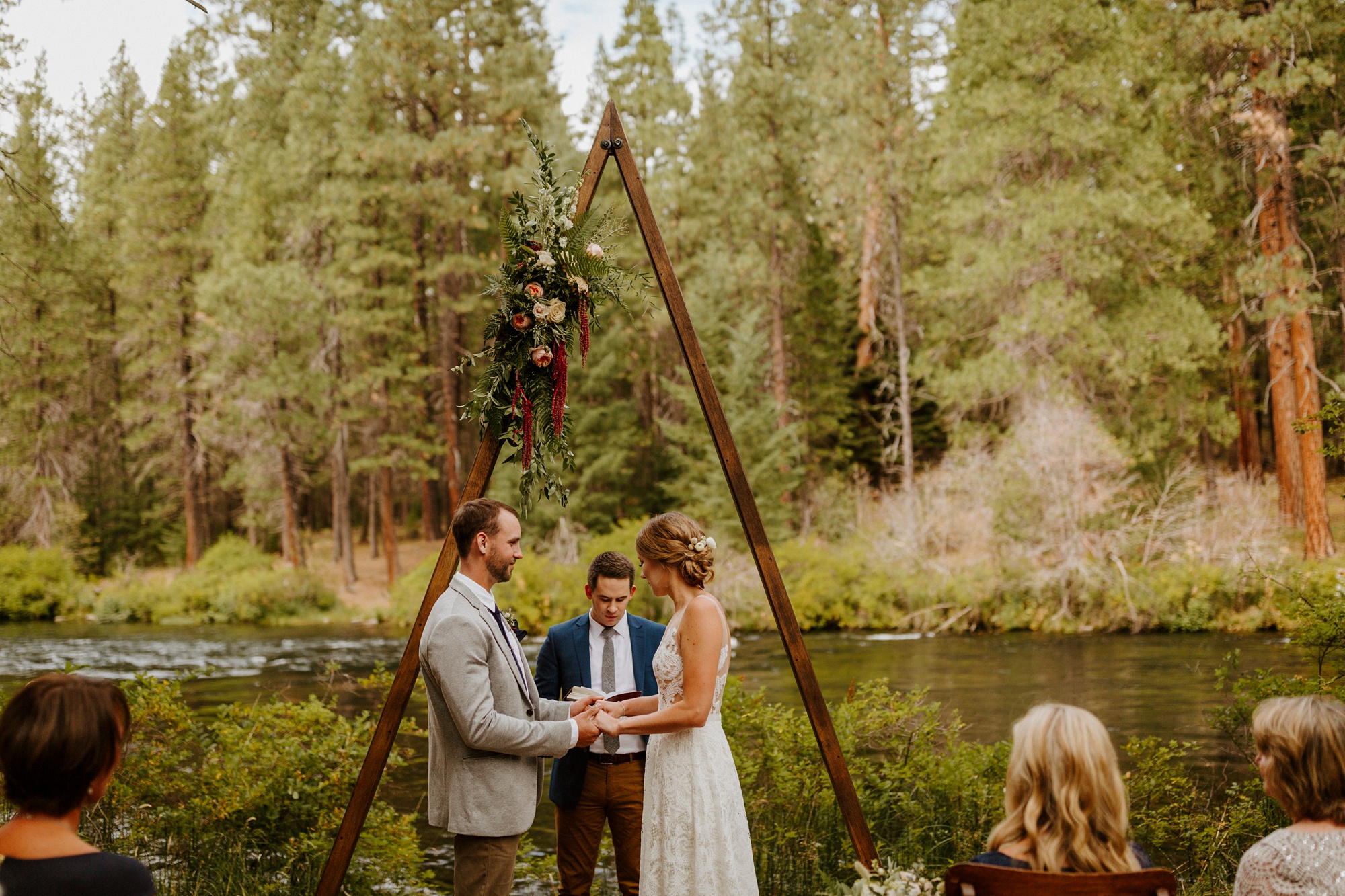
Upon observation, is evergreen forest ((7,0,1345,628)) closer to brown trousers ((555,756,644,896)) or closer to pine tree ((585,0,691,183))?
pine tree ((585,0,691,183))

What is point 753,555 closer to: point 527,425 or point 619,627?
point 619,627

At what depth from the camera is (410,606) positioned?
864 inches

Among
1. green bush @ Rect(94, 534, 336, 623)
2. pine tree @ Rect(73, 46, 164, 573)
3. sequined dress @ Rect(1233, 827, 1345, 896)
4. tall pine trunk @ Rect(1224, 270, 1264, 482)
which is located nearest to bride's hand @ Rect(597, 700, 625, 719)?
sequined dress @ Rect(1233, 827, 1345, 896)

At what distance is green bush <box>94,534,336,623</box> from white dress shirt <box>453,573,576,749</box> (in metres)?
22.2

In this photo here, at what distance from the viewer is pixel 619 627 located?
184 inches

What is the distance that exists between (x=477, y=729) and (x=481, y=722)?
26mm

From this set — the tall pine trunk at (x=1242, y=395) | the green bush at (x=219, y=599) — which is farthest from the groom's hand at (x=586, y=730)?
the green bush at (x=219, y=599)

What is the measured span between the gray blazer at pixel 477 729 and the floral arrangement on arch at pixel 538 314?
97 cm

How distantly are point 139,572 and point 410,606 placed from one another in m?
9.98

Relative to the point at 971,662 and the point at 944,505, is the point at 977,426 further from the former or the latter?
the point at 971,662

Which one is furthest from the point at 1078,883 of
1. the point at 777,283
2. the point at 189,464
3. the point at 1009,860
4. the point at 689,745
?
the point at 189,464

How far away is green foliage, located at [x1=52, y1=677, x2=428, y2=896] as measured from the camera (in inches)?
193

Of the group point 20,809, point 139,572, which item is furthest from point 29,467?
point 20,809

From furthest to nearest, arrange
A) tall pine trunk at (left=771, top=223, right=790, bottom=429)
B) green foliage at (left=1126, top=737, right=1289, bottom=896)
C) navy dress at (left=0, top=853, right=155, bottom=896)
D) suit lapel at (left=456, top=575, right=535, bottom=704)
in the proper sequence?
tall pine trunk at (left=771, top=223, right=790, bottom=429)
green foliage at (left=1126, top=737, right=1289, bottom=896)
suit lapel at (left=456, top=575, right=535, bottom=704)
navy dress at (left=0, top=853, right=155, bottom=896)
